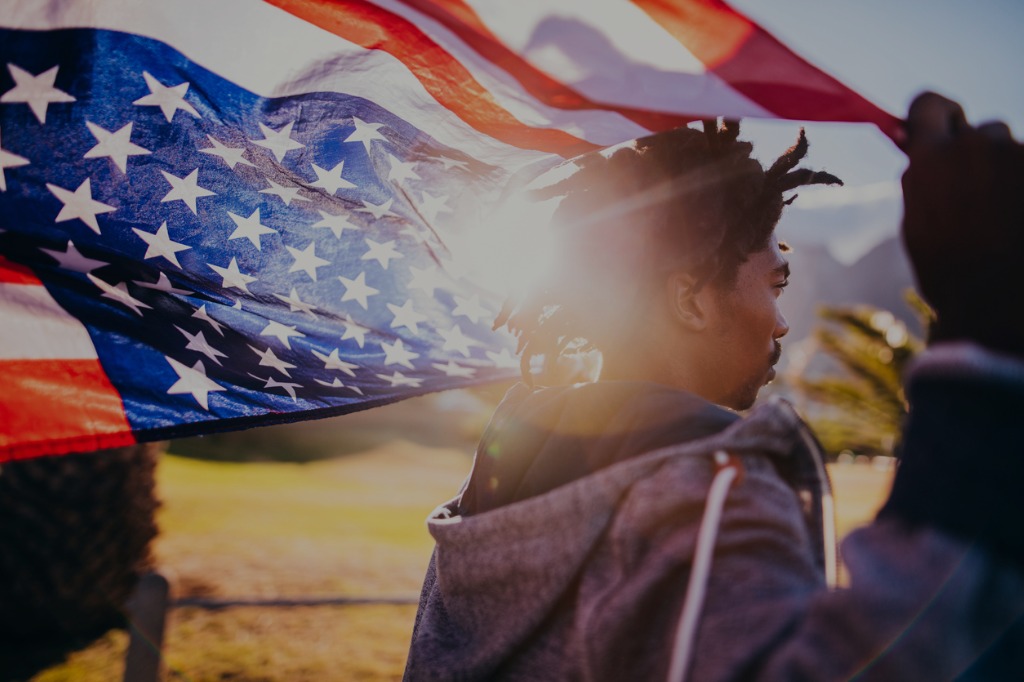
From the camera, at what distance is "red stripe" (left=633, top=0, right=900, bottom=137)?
1.46 meters

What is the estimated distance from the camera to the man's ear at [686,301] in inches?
62.7

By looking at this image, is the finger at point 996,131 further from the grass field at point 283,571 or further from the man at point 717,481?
the grass field at point 283,571

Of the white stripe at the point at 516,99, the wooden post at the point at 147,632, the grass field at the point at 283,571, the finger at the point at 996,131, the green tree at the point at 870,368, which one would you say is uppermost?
the white stripe at the point at 516,99

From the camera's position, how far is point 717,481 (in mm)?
1039

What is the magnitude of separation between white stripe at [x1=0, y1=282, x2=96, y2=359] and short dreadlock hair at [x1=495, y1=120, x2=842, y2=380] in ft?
5.70

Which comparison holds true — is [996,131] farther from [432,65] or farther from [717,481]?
[432,65]

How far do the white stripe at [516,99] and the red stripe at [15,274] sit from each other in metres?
1.56

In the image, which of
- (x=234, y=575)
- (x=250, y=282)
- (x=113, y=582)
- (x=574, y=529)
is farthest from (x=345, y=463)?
(x=574, y=529)

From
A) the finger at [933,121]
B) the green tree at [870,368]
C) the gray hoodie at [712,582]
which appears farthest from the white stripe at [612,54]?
the green tree at [870,368]

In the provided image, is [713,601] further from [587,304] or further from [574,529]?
[587,304]

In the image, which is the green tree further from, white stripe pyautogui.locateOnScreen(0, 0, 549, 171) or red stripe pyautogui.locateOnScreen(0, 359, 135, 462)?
red stripe pyautogui.locateOnScreen(0, 359, 135, 462)

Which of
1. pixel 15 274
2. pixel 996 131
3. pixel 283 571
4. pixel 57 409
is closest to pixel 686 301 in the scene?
pixel 996 131

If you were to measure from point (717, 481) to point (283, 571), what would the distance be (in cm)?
792

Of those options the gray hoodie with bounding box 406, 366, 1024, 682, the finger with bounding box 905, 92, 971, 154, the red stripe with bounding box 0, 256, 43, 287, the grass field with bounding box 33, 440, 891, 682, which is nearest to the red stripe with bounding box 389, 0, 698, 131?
the finger with bounding box 905, 92, 971, 154
